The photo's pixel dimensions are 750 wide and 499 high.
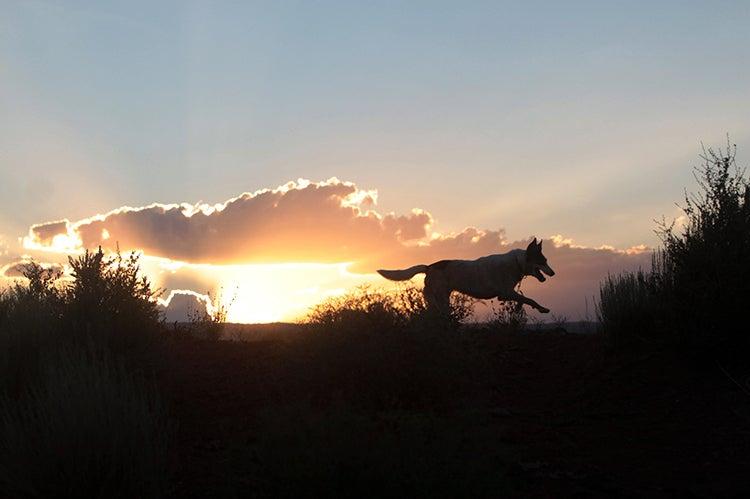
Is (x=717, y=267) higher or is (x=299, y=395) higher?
(x=717, y=267)

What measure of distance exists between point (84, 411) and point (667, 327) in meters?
9.00

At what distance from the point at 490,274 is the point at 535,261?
965 mm

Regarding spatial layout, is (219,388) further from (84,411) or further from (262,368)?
(84,411)

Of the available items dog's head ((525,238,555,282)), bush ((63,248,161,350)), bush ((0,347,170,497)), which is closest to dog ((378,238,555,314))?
dog's head ((525,238,555,282))

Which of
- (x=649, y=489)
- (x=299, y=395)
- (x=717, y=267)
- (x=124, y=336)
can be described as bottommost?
(x=649, y=489)

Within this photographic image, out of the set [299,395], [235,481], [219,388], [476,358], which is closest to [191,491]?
[235,481]

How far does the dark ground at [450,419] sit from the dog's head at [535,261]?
7.31 ft

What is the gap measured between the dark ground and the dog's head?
223 cm

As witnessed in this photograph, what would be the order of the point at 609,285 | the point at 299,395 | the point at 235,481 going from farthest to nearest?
the point at 609,285
the point at 299,395
the point at 235,481

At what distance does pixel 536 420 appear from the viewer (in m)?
10.9

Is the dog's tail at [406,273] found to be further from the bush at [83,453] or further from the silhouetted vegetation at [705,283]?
the bush at [83,453]

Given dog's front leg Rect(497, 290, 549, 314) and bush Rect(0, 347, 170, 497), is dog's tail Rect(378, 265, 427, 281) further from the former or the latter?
bush Rect(0, 347, 170, 497)

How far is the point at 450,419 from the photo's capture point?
8594mm

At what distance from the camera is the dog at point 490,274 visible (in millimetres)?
17047
